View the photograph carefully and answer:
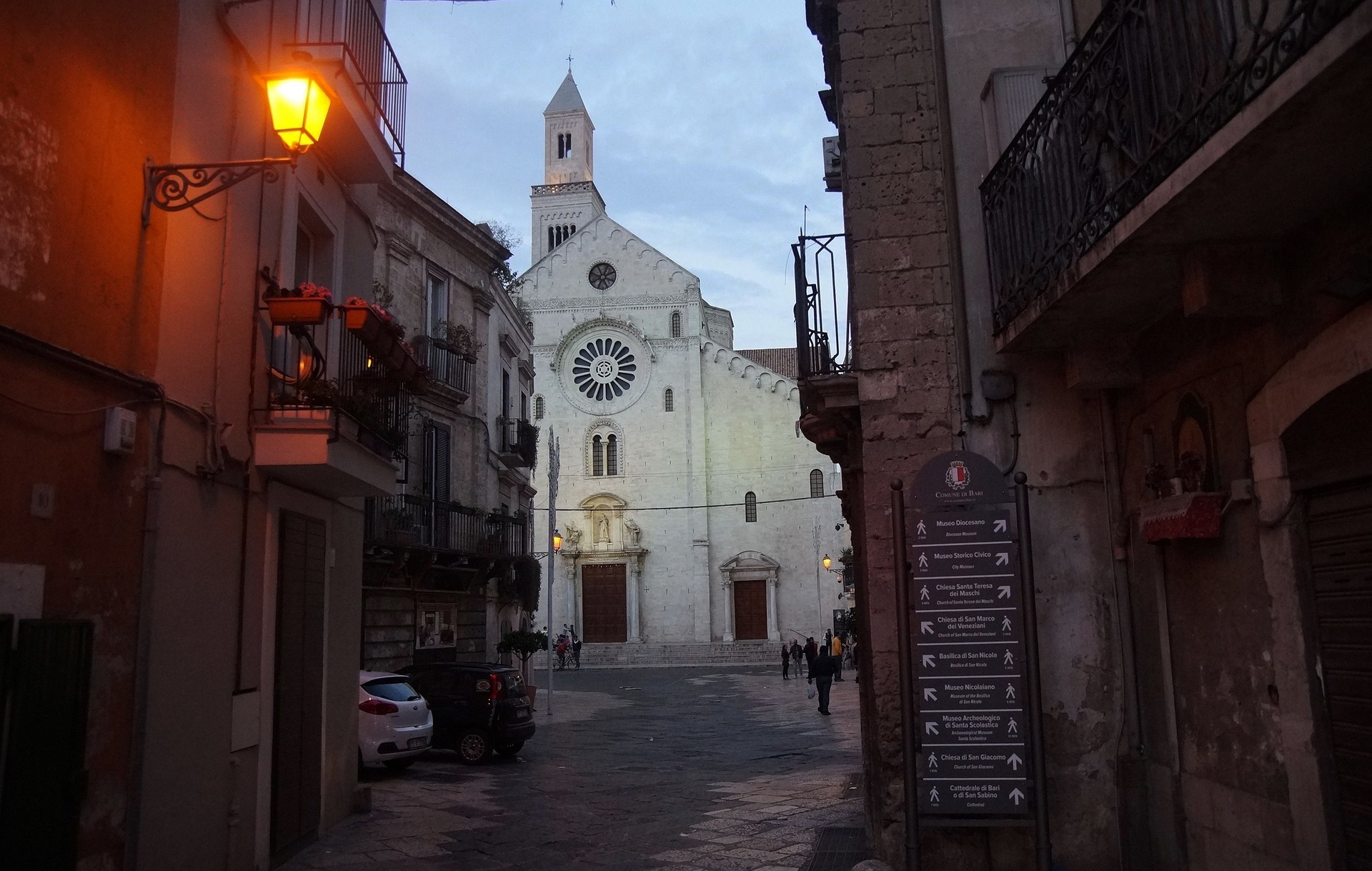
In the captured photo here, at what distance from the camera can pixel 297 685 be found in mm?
8812

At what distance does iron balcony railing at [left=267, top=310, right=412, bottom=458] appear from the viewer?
8117 mm

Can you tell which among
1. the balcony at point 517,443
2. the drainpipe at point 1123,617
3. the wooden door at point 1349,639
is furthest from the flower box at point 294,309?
the balcony at point 517,443

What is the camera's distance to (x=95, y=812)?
18.5 feet

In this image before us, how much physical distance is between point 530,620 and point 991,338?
2439cm

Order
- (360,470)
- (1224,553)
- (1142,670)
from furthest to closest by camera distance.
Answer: (360,470)
(1142,670)
(1224,553)

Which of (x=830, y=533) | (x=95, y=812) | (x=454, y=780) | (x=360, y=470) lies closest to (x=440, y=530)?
(x=454, y=780)

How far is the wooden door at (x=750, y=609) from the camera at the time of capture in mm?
47812

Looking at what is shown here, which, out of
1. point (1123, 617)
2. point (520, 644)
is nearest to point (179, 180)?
point (1123, 617)

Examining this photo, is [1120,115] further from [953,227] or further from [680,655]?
[680,655]

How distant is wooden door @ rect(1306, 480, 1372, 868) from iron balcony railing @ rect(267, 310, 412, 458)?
21.5ft

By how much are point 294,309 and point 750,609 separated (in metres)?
41.7

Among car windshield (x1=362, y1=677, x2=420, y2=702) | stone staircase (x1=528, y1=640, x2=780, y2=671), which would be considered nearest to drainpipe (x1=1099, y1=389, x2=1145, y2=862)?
car windshield (x1=362, y1=677, x2=420, y2=702)

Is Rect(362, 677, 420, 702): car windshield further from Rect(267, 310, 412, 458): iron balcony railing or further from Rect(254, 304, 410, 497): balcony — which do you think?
Rect(254, 304, 410, 497): balcony

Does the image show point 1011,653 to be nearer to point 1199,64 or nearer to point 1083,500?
point 1083,500
